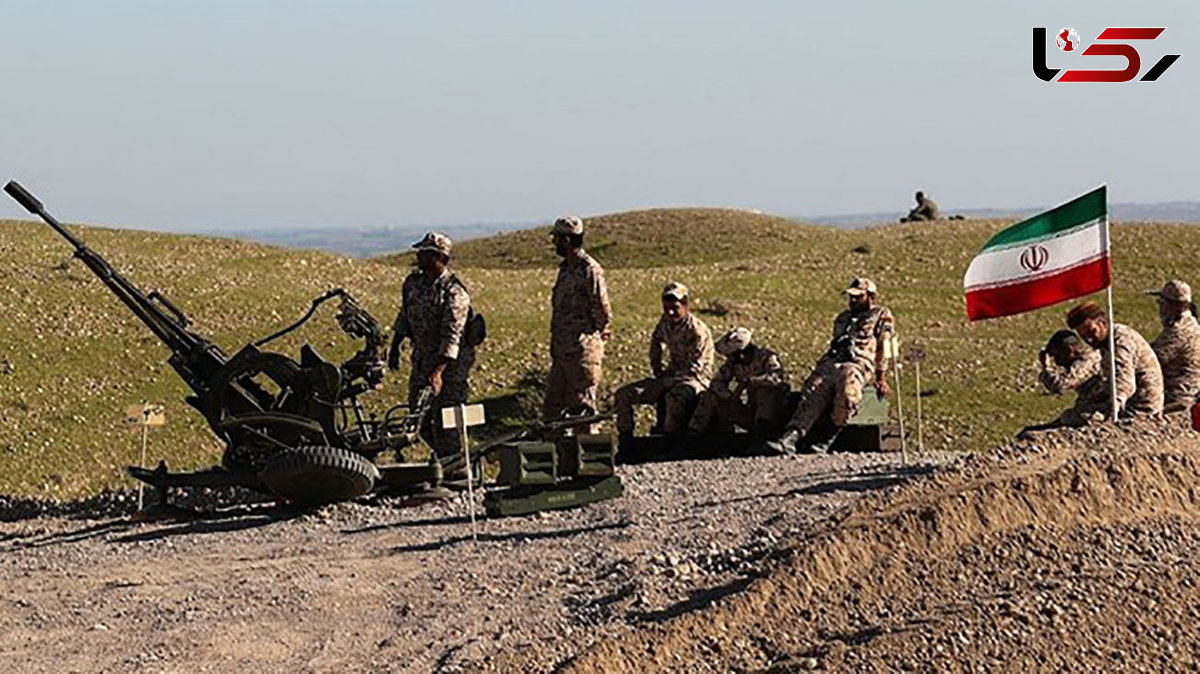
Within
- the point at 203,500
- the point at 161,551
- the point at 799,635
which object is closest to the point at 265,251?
the point at 203,500

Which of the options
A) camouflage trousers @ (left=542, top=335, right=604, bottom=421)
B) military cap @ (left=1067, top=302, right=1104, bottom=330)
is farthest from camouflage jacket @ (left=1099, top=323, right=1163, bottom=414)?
camouflage trousers @ (left=542, top=335, right=604, bottom=421)

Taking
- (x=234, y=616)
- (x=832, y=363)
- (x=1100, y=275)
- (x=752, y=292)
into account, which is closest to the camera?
(x=234, y=616)

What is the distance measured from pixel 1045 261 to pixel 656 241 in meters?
35.3

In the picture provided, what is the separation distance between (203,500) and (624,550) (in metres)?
5.47

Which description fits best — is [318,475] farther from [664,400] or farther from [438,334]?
[664,400]

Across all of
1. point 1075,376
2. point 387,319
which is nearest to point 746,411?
point 1075,376

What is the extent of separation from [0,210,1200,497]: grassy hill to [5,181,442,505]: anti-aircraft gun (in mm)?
3709

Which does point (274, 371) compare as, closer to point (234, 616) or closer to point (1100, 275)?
point (234, 616)

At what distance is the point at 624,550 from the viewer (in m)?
11.8

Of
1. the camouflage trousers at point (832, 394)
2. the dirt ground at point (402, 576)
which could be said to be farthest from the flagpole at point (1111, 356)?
the camouflage trousers at point (832, 394)

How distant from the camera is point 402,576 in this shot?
12023mm

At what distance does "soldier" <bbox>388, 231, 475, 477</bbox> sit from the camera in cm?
1528

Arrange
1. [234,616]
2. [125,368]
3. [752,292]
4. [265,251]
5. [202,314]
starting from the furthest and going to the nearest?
[265,251], [752,292], [202,314], [125,368], [234,616]

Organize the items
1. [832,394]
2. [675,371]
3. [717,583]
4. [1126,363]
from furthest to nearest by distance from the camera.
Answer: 1. [675,371]
2. [832,394]
3. [1126,363]
4. [717,583]
